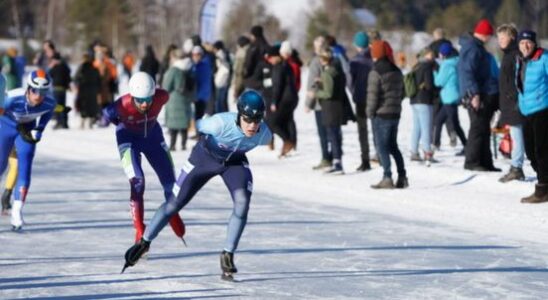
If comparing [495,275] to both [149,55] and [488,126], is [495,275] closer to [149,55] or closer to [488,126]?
[488,126]

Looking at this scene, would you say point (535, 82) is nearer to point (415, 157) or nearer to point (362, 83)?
point (362, 83)

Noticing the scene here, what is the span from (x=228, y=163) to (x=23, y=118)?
10.6ft

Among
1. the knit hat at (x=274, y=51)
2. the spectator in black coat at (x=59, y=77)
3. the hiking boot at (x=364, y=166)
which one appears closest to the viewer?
the hiking boot at (x=364, y=166)

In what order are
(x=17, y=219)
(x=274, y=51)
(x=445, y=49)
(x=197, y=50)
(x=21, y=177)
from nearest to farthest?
(x=17, y=219) < (x=21, y=177) < (x=445, y=49) < (x=274, y=51) < (x=197, y=50)

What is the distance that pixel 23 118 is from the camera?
1091 centimetres

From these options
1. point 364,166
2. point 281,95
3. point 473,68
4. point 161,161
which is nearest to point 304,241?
point 161,161

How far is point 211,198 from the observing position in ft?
45.8

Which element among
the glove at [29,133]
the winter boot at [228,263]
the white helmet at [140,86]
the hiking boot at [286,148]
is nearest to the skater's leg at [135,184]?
the white helmet at [140,86]

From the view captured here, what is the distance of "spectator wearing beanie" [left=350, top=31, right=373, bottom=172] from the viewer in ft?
49.4

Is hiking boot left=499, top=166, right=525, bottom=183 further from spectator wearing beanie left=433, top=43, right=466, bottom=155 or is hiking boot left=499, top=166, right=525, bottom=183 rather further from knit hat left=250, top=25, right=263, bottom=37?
knit hat left=250, top=25, right=263, bottom=37

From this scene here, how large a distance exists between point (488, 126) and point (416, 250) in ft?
16.4

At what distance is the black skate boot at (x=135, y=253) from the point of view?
8.57m

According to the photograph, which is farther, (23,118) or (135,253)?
(23,118)

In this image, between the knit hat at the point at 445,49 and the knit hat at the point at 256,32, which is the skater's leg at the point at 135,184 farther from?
the knit hat at the point at 256,32
